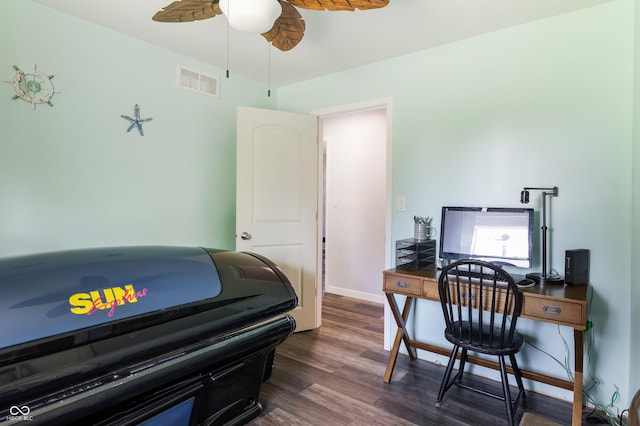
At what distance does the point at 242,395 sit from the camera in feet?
5.39

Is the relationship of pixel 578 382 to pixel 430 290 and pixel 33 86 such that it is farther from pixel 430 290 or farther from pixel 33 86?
pixel 33 86

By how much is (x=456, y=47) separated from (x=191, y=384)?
2626 millimetres

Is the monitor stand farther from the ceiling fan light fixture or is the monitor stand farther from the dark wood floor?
the ceiling fan light fixture

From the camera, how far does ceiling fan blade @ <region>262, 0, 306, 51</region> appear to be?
1695 mm

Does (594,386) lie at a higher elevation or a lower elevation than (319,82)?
lower

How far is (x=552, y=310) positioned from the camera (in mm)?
1774

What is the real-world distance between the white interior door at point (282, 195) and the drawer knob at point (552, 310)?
189 centimetres

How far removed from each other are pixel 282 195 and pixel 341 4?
174cm

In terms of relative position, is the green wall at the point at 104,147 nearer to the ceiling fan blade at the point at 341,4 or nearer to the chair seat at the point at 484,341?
the ceiling fan blade at the point at 341,4

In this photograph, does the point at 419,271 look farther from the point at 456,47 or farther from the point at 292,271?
the point at 456,47

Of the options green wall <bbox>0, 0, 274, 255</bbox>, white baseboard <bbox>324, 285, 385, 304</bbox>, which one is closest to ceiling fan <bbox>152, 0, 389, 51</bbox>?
green wall <bbox>0, 0, 274, 255</bbox>

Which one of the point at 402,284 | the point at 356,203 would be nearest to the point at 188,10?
the point at 402,284

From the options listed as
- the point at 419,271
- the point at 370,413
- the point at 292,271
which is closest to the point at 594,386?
the point at 419,271

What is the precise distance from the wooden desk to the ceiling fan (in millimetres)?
1563
